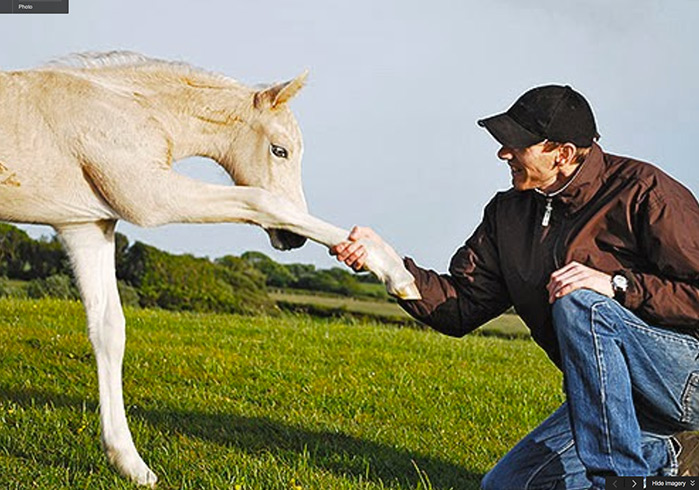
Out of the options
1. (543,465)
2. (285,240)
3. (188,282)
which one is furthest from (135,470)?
(188,282)

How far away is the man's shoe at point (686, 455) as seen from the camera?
541 centimetres

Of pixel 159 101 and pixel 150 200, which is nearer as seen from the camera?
pixel 150 200

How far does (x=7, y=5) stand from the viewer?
7.64 meters

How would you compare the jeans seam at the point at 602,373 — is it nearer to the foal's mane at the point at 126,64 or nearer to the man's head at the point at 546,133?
the man's head at the point at 546,133

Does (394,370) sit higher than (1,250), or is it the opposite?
(394,370)

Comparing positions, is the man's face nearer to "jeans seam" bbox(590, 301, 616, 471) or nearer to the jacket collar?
the jacket collar

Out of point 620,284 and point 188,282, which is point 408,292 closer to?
point 620,284

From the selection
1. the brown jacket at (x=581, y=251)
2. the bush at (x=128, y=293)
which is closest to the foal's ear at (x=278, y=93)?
the brown jacket at (x=581, y=251)

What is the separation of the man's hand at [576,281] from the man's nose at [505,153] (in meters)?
0.66

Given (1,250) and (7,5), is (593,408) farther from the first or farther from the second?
(1,250)

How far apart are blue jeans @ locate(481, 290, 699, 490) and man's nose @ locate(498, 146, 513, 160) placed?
81 centimetres

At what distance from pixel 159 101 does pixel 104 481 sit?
208 cm

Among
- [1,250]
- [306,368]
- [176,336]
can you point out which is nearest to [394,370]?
[306,368]

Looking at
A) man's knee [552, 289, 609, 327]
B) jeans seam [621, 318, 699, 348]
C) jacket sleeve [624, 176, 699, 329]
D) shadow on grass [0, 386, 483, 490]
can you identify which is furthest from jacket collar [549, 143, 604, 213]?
shadow on grass [0, 386, 483, 490]
